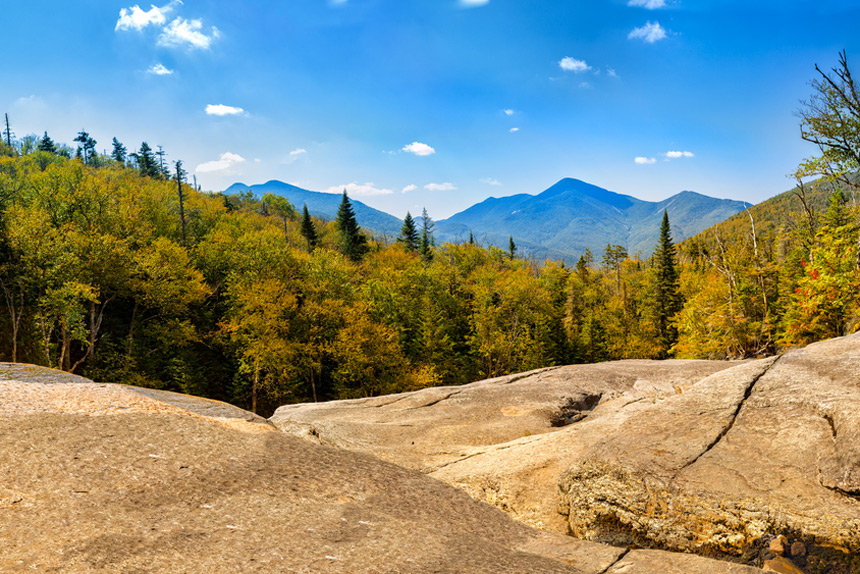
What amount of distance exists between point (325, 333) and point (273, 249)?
12884mm

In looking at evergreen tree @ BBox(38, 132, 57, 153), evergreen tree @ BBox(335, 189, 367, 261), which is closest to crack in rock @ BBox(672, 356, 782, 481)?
evergreen tree @ BBox(335, 189, 367, 261)

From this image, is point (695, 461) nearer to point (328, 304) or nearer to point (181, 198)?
point (328, 304)

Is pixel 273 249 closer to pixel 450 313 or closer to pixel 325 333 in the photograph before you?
pixel 325 333

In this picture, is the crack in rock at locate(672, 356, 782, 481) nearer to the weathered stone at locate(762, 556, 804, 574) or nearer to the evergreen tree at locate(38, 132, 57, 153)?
the weathered stone at locate(762, 556, 804, 574)

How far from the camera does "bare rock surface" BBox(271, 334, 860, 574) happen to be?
6781 mm

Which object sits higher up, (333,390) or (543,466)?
(543,466)

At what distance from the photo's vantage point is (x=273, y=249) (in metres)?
47.7

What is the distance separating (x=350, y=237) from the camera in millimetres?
72375

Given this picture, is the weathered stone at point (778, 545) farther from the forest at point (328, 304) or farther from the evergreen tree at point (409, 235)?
the evergreen tree at point (409, 235)

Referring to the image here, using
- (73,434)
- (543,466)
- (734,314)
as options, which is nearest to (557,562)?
(543,466)

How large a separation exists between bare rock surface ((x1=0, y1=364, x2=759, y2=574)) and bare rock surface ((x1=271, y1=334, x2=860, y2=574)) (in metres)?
1.04

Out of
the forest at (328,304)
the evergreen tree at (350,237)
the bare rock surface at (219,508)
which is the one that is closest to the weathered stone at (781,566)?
the bare rock surface at (219,508)

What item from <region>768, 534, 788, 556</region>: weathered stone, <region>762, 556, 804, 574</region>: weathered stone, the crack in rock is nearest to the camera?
<region>762, 556, 804, 574</region>: weathered stone

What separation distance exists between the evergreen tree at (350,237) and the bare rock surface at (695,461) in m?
59.9
